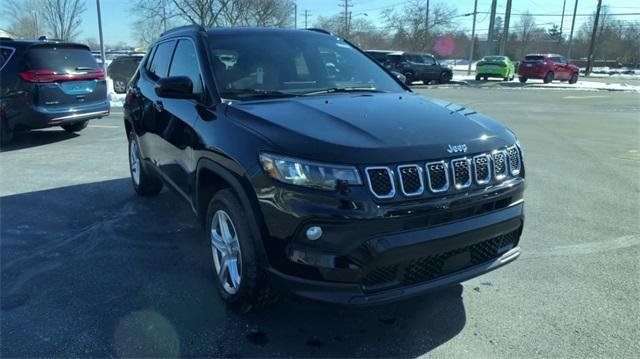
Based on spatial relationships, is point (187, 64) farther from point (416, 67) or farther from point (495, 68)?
point (495, 68)

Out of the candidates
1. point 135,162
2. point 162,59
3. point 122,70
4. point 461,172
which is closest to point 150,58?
point 162,59

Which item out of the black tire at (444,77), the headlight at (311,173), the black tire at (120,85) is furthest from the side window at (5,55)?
the black tire at (444,77)

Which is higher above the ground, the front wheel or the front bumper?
the front bumper

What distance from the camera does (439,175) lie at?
2609 millimetres

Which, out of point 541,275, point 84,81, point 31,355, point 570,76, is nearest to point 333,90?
point 541,275

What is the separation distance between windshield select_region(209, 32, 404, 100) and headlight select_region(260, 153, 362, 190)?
99 centimetres

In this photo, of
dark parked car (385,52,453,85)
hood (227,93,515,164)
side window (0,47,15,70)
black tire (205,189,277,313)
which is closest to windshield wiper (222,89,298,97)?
hood (227,93,515,164)

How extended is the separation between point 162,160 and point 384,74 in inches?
86.4

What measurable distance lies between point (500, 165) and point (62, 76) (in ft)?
27.7

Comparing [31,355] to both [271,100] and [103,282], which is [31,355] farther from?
[271,100]

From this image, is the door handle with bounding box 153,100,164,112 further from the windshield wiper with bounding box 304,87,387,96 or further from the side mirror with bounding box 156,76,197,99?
the windshield wiper with bounding box 304,87,387,96

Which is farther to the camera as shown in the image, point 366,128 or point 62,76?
point 62,76

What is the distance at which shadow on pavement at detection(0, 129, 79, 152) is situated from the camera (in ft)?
29.5

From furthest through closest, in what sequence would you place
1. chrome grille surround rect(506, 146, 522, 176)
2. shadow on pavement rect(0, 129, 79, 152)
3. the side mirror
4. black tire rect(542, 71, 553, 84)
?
black tire rect(542, 71, 553, 84)
shadow on pavement rect(0, 129, 79, 152)
the side mirror
chrome grille surround rect(506, 146, 522, 176)
